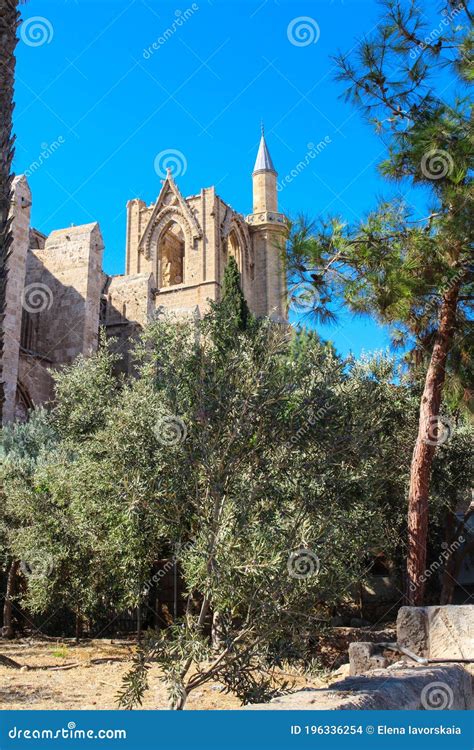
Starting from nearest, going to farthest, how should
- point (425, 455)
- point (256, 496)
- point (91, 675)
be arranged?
point (256, 496) → point (425, 455) → point (91, 675)

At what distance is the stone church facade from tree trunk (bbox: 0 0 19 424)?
228cm

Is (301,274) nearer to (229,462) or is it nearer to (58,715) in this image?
(229,462)

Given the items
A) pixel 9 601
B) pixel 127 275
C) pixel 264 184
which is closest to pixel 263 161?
pixel 264 184

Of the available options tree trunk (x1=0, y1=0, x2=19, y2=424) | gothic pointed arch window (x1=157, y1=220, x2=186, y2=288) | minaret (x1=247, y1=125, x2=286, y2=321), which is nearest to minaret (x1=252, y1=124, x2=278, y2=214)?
minaret (x1=247, y1=125, x2=286, y2=321)

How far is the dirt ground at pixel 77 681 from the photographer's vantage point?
21.1ft

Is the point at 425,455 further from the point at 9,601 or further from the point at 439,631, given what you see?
the point at 9,601

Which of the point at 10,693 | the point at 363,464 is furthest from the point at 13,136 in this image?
the point at 10,693

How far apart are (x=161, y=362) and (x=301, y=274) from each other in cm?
307

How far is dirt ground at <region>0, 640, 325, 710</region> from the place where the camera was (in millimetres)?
6428

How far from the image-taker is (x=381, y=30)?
24.8ft

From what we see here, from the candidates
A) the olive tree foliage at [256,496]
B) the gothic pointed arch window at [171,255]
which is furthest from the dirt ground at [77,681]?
the gothic pointed arch window at [171,255]

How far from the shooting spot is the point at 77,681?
787 cm

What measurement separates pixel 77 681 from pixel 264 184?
31.5 metres

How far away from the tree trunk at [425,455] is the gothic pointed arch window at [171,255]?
2708 centimetres
